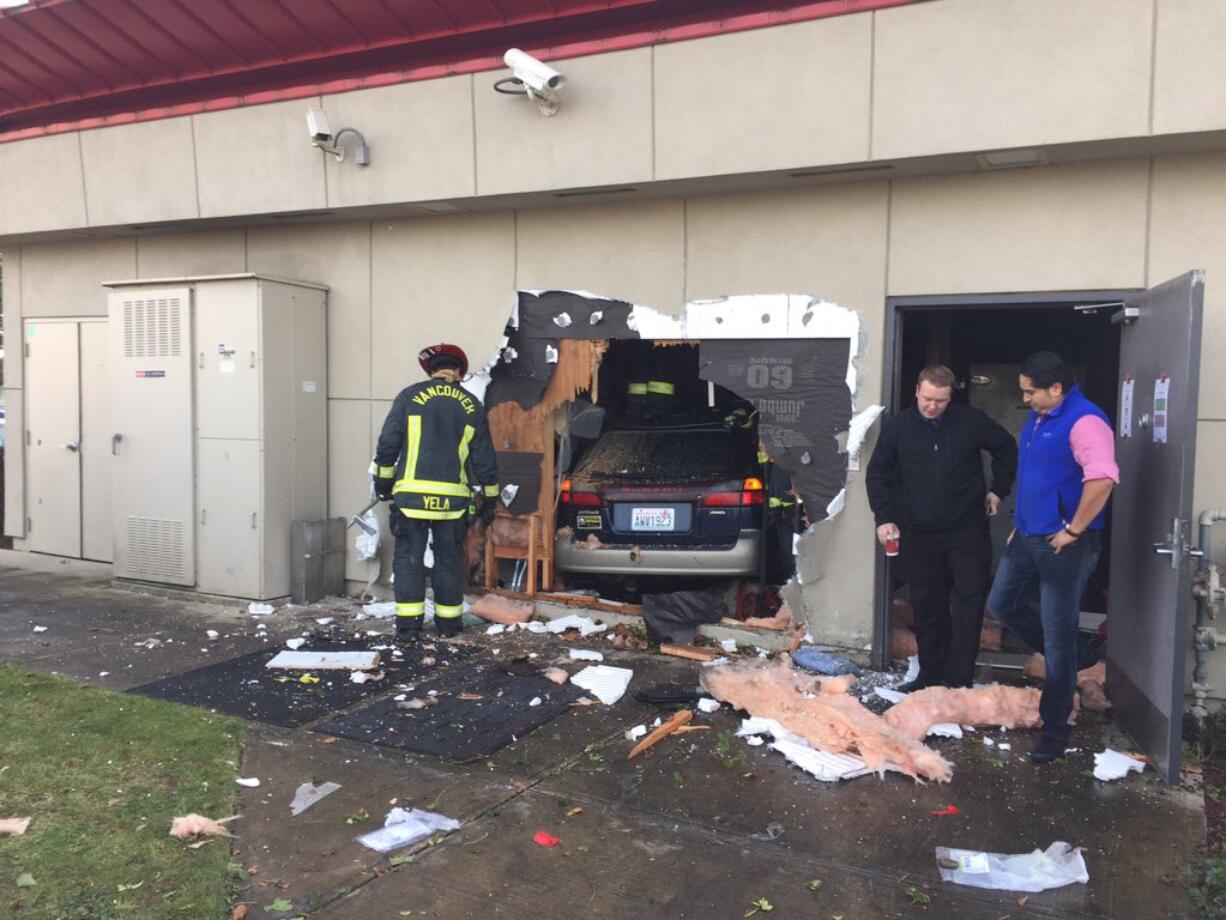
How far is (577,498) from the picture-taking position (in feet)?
23.1

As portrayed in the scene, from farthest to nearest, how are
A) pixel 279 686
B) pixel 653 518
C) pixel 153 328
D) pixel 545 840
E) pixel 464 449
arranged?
pixel 153 328 → pixel 653 518 → pixel 464 449 → pixel 279 686 → pixel 545 840

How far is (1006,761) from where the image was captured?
15.0ft

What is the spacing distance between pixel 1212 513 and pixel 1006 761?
1.54 m

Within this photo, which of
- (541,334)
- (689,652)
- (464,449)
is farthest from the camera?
(541,334)

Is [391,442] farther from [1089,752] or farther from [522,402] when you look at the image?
[1089,752]

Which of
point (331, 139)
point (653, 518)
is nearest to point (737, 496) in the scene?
point (653, 518)

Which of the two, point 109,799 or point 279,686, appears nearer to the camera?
point 109,799

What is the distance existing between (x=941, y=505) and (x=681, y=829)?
7.65 feet

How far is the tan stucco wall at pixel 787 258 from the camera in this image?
17.0ft

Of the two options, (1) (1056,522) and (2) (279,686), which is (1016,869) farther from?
(2) (279,686)

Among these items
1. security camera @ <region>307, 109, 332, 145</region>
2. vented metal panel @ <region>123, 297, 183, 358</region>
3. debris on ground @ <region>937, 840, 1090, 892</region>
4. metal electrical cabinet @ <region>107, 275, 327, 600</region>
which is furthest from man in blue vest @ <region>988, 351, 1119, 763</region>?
vented metal panel @ <region>123, 297, 183, 358</region>

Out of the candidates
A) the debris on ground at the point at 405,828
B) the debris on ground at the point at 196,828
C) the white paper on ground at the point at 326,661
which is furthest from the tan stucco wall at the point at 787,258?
the debris on ground at the point at 196,828

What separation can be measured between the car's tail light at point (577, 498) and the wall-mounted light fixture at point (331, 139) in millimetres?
2779

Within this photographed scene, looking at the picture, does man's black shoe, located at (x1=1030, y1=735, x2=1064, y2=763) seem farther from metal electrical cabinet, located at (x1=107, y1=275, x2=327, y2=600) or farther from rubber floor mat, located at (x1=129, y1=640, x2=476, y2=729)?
metal electrical cabinet, located at (x1=107, y1=275, x2=327, y2=600)
